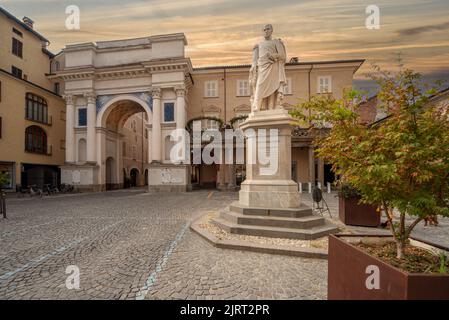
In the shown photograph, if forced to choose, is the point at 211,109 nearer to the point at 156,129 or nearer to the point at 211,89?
the point at 211,89

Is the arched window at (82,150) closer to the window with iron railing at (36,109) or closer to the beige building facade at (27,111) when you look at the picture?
the beige building facade at (27,111)

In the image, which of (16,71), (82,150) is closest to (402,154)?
(82,150)

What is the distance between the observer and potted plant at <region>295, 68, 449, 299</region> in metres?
2.27

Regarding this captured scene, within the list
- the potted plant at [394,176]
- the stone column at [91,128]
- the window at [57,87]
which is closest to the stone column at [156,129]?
the stone column at [91,128]

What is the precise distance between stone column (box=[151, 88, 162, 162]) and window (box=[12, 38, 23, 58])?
1656 cm

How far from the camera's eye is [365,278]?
2191 millimetres

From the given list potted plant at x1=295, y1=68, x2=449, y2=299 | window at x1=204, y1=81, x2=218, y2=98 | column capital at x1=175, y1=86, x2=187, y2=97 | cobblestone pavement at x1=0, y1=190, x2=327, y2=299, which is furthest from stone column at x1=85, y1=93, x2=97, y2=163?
Result: potted plant at x1=295, y1=68, x2=449, y2=299

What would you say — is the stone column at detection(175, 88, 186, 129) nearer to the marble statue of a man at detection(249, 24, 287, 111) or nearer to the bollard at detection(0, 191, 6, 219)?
the bollard at detection(0, 191, 6, 219)

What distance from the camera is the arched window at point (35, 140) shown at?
2319 centimetres

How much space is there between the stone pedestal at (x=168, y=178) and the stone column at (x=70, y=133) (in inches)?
381
